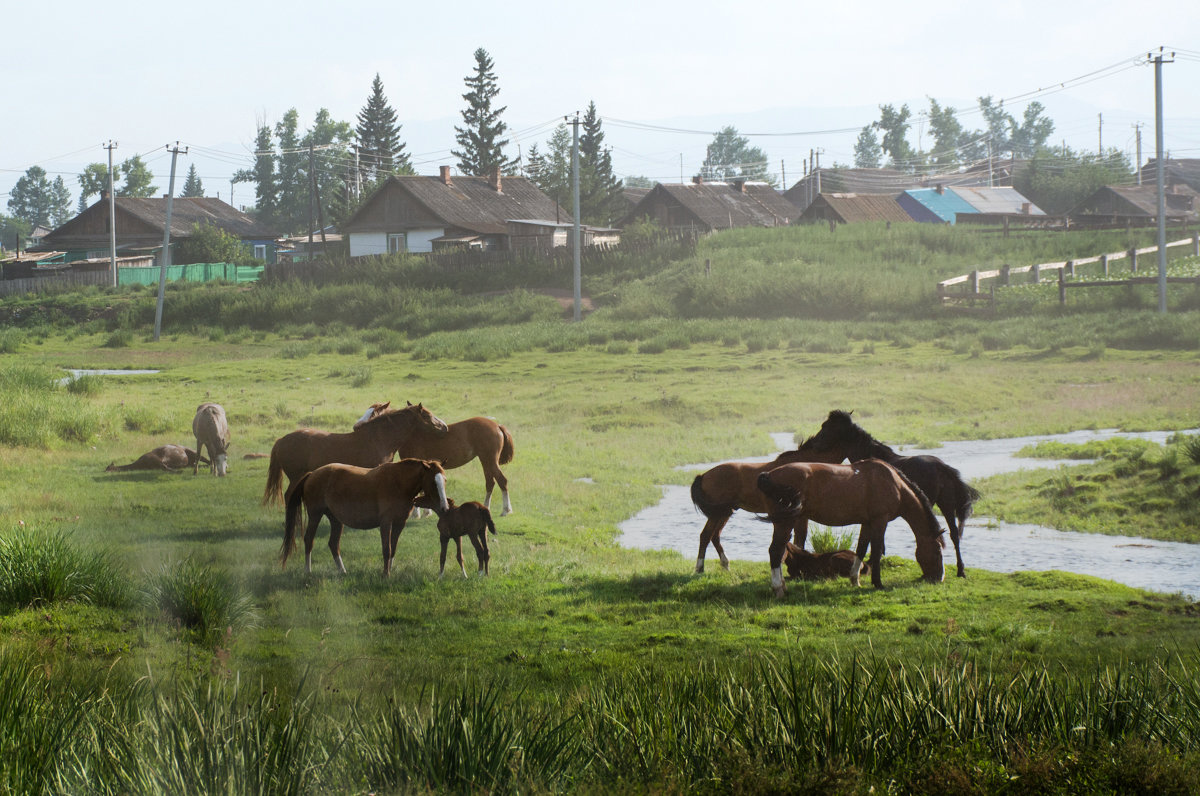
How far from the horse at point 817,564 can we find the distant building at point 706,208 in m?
40.8

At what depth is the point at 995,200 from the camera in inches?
2323

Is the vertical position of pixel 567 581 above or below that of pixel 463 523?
below

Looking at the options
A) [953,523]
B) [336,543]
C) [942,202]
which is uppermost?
[942,202]

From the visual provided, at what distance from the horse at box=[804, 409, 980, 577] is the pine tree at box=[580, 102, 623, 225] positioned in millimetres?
35476

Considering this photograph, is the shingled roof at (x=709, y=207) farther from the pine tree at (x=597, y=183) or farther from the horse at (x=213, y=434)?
the horse at (x=213, y=434)

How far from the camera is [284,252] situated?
26.0m

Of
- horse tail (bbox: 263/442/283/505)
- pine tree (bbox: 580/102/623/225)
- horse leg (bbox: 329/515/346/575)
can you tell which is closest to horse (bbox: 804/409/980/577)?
horse leg (bbox: 329/515/346/575)

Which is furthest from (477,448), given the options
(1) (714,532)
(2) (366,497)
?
(1) (714,532)

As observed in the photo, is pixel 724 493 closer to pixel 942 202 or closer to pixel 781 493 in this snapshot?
pixel 781 493

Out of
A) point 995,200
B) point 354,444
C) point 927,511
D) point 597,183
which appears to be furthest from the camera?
point 995,200

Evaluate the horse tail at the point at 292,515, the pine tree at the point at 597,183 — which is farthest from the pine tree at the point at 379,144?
the pine tree at the point at 597,183

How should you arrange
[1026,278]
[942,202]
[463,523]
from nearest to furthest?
[463,523] → [1026,278] → [942,202]

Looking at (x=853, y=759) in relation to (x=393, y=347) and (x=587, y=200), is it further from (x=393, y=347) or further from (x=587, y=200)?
(x=587, y=200)

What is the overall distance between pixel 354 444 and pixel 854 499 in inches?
196
